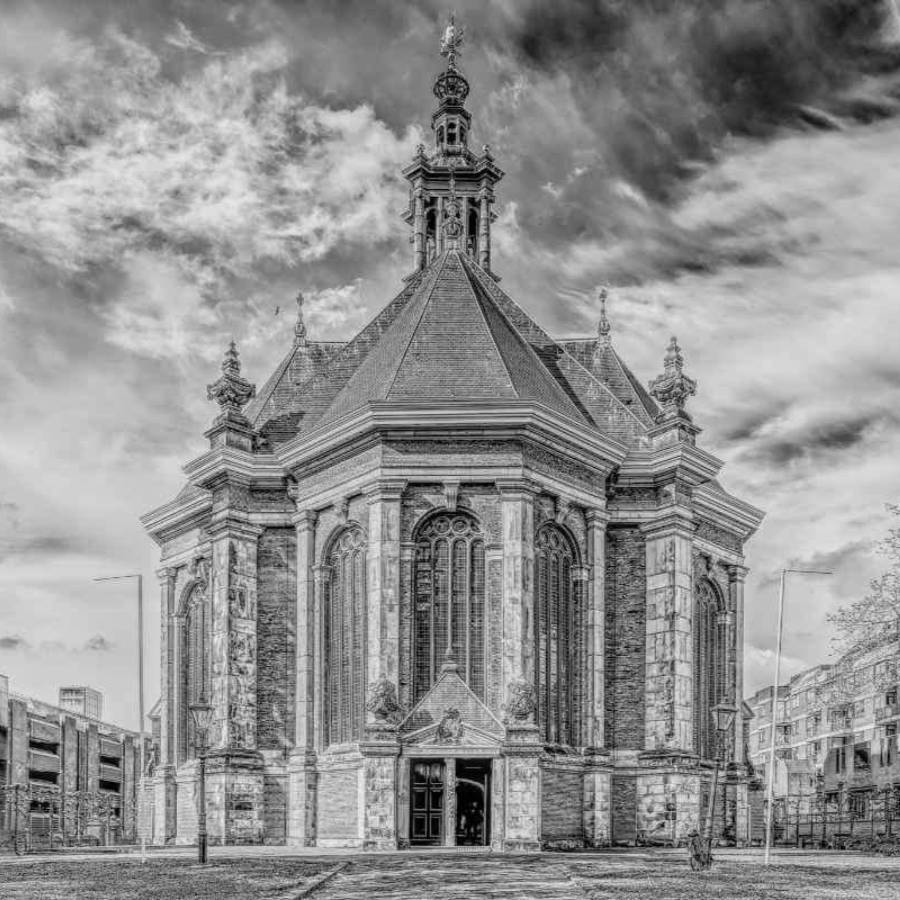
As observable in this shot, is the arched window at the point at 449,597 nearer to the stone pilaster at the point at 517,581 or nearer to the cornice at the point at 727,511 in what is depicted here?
the stone pilaster at the point at 517,581

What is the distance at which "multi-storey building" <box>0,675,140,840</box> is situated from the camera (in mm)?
95125

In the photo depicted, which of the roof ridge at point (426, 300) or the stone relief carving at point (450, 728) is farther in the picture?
the roof ridge at point (426, 300)

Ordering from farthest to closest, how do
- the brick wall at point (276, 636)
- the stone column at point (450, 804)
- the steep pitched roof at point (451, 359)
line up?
the brick wall at point (276, 636), the steep pitched roof at point (451, 359), the stone column at point (450, 804)

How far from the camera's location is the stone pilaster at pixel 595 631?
43062mm

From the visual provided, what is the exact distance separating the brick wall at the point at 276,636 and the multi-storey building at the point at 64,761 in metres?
41.2

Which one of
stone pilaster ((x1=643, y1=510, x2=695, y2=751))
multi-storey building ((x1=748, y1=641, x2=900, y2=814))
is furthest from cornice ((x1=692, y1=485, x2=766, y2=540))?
multi-storey building ((x1=748, y1=641, x2=900, y2=814))

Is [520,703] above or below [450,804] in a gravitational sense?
above

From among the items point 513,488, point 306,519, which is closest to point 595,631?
point 513,488

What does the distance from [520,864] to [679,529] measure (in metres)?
16.9

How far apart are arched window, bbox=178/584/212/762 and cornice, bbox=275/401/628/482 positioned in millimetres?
10537

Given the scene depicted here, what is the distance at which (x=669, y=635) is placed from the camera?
44.2m

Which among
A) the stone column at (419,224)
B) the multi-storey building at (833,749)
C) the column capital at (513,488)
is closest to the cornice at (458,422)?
the column capital at (513,488)

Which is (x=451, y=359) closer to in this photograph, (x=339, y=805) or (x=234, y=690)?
(x=234, y=690)

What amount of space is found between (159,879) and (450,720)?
13884mm
